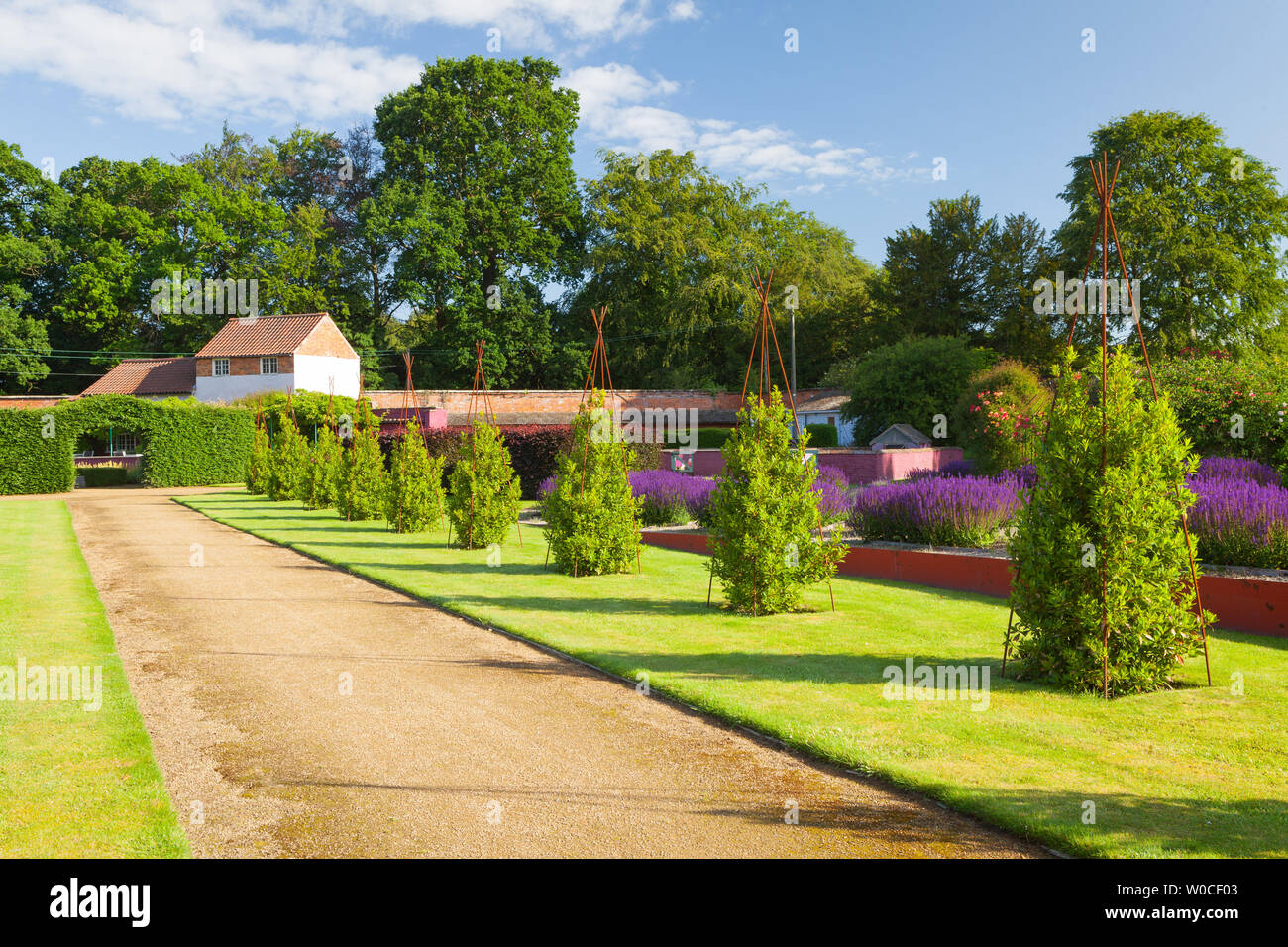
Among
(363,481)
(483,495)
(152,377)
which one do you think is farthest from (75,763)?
(152,377)

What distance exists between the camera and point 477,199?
53.2 metres

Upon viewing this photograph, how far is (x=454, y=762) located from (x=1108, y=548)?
176 inches

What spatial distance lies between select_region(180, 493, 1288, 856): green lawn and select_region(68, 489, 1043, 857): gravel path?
0.29m

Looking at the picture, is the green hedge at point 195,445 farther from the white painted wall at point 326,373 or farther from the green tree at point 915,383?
the green tree at point 915,383

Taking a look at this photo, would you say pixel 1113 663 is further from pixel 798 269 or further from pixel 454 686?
pixel 798 269

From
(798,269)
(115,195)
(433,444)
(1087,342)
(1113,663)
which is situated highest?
(115,195)

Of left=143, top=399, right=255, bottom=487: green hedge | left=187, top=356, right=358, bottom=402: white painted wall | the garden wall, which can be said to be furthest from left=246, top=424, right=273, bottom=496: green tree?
left=187, top=356, right=358, bottom=402: white painted wall

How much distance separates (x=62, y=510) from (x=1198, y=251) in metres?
40.8

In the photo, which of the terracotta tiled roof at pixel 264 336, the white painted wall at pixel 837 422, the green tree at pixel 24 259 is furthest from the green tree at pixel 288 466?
the green tree at pixel 24 259

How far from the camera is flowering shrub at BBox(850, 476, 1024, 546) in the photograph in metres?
11.4

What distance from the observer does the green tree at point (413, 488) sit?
59.8 feet
